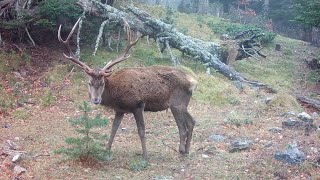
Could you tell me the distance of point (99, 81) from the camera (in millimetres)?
8094

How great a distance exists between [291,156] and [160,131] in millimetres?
3736

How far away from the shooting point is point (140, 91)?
8422mm

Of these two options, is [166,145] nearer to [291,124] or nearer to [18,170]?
[291,124]

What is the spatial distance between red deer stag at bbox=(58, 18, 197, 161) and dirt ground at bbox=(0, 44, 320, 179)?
0.61 meters

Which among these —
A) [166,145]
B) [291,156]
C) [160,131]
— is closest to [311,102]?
[160,131]

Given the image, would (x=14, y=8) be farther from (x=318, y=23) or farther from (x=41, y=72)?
(x=318, y=23)

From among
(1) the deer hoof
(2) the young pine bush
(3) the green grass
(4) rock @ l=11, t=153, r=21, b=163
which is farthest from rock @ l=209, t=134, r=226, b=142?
(3) the green grass

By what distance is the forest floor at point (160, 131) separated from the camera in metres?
7.38

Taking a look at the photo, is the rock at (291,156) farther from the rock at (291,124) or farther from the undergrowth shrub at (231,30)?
the undergrowth shrub at (231,30)

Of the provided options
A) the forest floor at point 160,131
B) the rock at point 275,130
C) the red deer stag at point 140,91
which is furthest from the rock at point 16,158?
the rock at point 275,130

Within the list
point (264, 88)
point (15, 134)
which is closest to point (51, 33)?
point (15, 134)

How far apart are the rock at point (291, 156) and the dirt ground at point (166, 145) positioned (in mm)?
123

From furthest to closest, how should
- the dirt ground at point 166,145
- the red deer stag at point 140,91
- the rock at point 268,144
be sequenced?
1. the rock at point 268,144
2. the red deer stag at point 140,91
3. the dirt ground at point 166,145

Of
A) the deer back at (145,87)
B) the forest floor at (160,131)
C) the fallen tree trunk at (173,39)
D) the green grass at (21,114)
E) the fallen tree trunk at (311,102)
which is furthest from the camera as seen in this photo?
the fallen tree trunk at (173,39)
